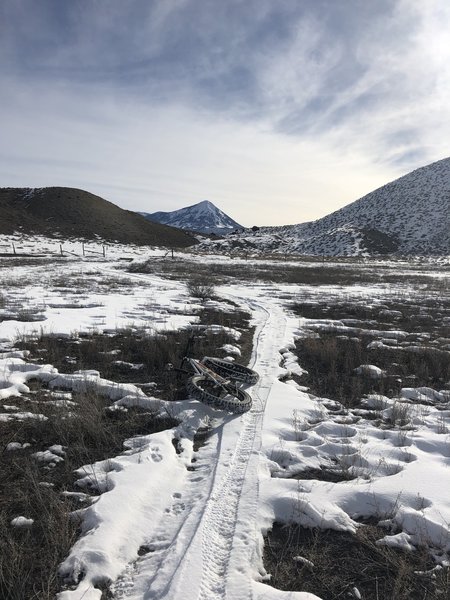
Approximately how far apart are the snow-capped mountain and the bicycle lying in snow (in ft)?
253

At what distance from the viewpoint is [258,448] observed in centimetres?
606

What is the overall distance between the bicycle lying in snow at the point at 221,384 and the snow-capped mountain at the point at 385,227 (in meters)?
77.2

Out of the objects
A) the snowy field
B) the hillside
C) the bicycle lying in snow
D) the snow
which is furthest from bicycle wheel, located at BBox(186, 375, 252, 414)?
the hillside

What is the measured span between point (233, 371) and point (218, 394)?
105 centimetres

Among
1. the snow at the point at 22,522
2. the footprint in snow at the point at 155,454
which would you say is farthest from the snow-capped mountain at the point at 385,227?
the snow at the point at 22,522


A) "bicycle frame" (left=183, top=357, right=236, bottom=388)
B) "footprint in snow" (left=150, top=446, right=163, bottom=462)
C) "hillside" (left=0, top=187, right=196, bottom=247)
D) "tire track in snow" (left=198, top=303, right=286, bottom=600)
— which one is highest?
"hillside" (left=0, top=187, right=196, bottom=247)

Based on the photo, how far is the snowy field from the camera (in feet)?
12.2

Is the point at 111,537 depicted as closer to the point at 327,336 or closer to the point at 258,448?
the point at 258,448

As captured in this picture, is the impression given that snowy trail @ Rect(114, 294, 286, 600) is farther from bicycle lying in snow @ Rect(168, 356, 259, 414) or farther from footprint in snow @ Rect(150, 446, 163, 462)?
bicycle lying in snow @ Rect(168, 356, 259, 414)

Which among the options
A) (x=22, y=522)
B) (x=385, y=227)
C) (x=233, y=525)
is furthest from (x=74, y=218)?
(x=233, y=525)

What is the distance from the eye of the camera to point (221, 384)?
8.09 meters

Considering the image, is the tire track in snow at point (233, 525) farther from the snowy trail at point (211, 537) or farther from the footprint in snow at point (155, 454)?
the footprint in snow at point (155, 454)

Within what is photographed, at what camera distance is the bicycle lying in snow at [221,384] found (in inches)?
290

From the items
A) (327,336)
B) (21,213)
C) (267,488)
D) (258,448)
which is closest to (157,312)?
(327,336)
